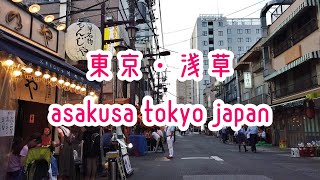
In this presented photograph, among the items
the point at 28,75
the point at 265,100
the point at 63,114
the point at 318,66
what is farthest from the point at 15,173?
the point at 265,100

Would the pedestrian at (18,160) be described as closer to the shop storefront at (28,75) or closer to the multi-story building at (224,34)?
the shop storefront at (28,75)

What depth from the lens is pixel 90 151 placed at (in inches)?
375

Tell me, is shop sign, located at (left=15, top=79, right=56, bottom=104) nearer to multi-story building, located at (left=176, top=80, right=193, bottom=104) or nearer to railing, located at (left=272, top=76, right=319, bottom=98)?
railing, located at (left=272, top=76, right=319, bottom=98)

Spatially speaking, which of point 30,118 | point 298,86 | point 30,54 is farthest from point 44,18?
point 298,86

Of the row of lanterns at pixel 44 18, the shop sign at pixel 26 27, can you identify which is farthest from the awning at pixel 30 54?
the row of lanterns at pixel 44 18

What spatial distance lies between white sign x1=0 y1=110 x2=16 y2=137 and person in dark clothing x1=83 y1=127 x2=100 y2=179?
7.15 feet

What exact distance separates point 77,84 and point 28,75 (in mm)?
2667

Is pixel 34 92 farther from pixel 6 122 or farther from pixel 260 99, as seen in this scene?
pixel 260 99

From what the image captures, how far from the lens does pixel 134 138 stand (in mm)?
18078

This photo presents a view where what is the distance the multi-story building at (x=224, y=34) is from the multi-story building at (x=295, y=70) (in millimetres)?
70163

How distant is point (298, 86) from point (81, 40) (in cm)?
1708

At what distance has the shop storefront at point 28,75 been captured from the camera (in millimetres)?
7739

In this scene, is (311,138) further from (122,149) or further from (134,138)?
(122,149)

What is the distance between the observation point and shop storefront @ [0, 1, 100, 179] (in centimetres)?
774
